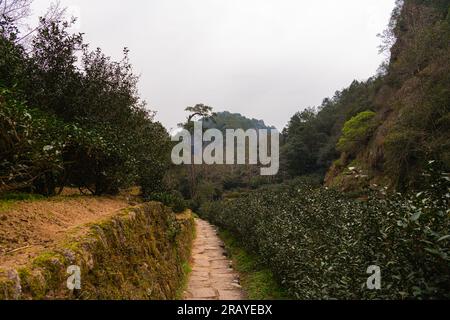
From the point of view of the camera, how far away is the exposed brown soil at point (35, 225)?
11.5 feet

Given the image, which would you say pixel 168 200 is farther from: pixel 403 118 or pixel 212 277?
pixel 403 118

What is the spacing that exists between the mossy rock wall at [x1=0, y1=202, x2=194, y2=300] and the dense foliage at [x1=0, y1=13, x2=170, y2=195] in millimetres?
1826

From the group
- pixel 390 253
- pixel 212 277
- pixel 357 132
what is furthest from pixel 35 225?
pixel 357 132

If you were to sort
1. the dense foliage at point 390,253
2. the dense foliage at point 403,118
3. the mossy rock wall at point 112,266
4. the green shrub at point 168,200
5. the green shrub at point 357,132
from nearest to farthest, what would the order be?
the dense foliage at point 390,253
the mossy rock wall at point 112,266
the green shrub at point 168,200
the dense foliage at point 403,118
the green shrub at point 357,132

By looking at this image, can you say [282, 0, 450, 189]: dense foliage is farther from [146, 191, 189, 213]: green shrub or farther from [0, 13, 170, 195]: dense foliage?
[146, 191, 189, 213]: green shrub

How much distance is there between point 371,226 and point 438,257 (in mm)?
1325

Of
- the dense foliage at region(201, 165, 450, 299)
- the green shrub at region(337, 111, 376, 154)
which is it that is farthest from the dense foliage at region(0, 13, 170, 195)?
the green shrub at region(337, 111, 376, 154)

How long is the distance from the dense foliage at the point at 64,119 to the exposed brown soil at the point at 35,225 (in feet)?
2.03

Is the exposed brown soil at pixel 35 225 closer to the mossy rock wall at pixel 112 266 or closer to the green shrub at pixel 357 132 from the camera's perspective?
the mossy rock wall at pixel 112 266

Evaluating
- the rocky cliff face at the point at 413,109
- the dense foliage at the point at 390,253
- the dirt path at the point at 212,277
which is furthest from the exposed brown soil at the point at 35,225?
the rocky cliff face at the point at 413,109

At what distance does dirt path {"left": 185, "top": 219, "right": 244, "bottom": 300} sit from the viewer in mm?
Answer: 7384

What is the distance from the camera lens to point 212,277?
8.98 meters

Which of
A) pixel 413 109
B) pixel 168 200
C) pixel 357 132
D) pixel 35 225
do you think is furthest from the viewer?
pixel 357 132

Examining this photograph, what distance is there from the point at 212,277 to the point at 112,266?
5.05 meters
